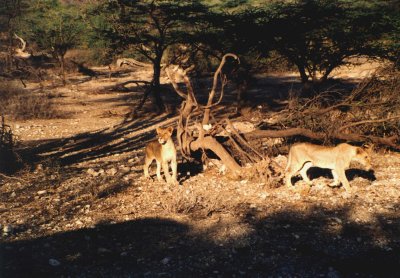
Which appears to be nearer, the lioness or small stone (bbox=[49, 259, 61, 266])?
small stone (bbox=[49, 259, 61, 266])

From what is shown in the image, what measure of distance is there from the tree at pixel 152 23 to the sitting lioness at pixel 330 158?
10.5 meters

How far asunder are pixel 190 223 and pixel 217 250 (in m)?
1.08

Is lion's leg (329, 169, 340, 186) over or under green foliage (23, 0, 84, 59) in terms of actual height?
under

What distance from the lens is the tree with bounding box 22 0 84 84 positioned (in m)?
28.7

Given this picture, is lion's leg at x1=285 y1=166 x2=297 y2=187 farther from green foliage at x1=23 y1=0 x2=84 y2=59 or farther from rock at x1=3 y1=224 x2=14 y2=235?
green foliage at x1=23 y1=0 x2=84 y2=59

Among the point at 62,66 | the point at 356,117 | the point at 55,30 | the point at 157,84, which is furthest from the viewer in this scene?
the point at 55,30

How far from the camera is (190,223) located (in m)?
7.99

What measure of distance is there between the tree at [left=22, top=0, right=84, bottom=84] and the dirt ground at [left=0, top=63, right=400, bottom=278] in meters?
17.7

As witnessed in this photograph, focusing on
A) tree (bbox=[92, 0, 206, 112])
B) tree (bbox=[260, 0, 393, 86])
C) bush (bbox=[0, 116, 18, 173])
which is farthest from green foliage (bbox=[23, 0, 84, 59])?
bush (bbox=[0, 116, 18, 173])

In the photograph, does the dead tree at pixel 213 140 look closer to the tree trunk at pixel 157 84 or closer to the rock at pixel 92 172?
the rock at pixel 92 172

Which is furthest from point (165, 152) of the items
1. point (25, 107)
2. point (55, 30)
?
point (55, 30)

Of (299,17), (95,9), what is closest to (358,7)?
(299,17)

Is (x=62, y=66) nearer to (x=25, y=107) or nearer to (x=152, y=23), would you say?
(x=25, y=107)

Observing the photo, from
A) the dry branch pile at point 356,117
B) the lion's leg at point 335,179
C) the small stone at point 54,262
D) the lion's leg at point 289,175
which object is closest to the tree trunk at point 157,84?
the dry branch pile at point 356,117
